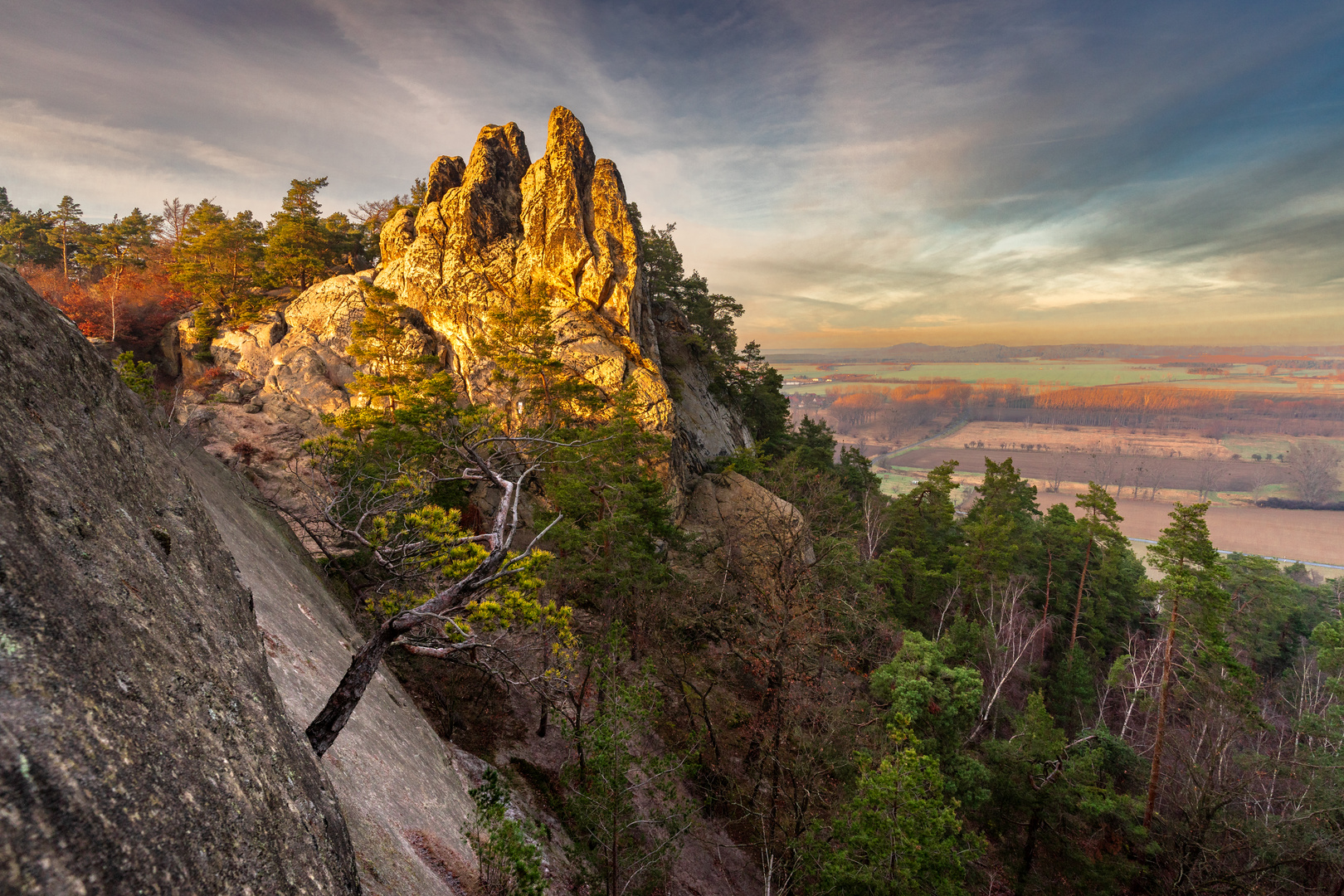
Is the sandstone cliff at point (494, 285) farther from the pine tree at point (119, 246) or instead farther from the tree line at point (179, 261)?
the pine tree at point (119, 246)

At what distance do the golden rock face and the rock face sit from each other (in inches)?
1007

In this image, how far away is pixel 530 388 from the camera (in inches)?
988

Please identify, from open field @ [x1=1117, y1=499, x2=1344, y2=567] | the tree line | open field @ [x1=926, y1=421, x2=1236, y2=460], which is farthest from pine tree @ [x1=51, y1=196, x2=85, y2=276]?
open field @ [x1=926, y1=421, x2=1236, y2=460]

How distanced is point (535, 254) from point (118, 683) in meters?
31.8

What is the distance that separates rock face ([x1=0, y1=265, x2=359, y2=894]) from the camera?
1.50 meters

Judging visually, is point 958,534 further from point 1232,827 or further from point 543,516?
point 543,516

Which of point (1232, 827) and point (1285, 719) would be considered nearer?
point (1232, 827)

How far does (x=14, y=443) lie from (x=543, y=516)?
13206 mm

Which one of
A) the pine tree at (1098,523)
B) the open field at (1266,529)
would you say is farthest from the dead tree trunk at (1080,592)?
the open field at (1266,529)

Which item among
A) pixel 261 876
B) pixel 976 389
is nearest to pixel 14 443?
pixel 261 876

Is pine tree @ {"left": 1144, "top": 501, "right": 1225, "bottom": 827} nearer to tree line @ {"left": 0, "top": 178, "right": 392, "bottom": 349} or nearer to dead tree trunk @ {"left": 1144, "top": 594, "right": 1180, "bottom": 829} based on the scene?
dead tree trunk @ {"left": 1144, "top": 594, "right": 1180, "bottom": 829}

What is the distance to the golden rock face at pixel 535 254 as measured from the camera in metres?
29.5

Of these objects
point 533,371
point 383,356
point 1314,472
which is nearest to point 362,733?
point 533,371

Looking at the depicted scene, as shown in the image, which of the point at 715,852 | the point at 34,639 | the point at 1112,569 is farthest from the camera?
the point at 1112,569
